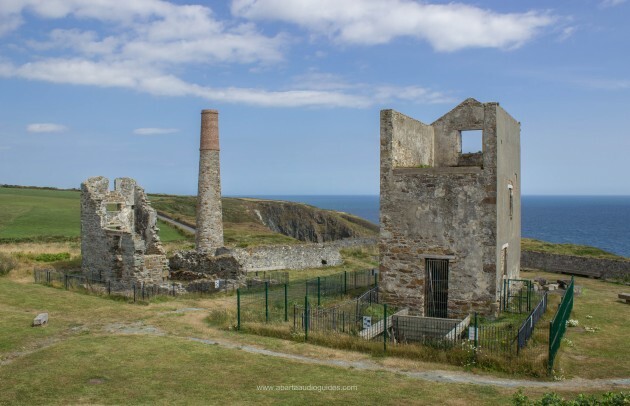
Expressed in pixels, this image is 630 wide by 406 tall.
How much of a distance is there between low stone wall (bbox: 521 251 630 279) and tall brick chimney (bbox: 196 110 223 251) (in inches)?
817

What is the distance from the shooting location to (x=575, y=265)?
113ft

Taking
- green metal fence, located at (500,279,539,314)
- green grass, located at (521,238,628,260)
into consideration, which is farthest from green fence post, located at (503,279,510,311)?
green grass, located at (521,238,628,260)

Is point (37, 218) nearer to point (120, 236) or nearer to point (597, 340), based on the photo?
point (120, 236)

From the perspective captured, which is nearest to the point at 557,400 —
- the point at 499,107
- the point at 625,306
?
the point at 499,107

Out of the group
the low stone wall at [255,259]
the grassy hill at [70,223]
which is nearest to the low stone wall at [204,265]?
the low stone wall at [255,259]

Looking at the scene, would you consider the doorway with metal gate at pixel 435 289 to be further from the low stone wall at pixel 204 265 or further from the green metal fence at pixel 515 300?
the low stone wall at pixel 204 265

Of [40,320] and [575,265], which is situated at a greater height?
[40,320]

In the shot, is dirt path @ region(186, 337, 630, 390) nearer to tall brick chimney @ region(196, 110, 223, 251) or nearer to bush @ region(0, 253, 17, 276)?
tall brick chimney @ region(196, 110, 223, 251)

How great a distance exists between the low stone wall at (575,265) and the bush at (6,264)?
30809 mm

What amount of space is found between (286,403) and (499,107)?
44.1ft

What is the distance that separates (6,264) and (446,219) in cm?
2224

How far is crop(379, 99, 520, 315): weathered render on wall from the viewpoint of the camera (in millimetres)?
19047

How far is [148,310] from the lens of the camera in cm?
2041

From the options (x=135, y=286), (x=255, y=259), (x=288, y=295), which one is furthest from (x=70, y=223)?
(x=288, y=295)
